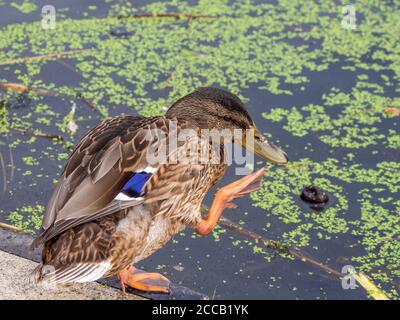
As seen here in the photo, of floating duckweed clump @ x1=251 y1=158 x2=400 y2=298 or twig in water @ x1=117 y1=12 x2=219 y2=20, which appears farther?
twig in water @ x1=117 y1=12 x2=219 y2=20

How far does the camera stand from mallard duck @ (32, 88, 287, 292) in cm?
353

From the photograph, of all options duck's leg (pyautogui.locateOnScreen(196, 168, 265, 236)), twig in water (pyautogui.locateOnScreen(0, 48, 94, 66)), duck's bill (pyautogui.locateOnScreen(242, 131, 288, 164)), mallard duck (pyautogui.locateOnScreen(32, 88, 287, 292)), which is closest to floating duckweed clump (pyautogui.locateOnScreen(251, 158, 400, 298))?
duck's leg (pyautogui.locateOnScreen(196, 168, 265, 236))

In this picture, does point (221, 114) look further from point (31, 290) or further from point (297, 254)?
point (31, 290)

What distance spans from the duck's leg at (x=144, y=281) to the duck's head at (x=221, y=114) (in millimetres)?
815

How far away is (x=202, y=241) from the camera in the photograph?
14.9 feet

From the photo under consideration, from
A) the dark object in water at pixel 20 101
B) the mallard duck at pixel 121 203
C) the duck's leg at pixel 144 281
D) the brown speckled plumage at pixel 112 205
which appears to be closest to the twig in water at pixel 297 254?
the mallard duck at pixel 121 203

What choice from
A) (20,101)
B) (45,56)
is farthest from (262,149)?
(45,56)

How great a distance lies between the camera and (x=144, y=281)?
154 inches

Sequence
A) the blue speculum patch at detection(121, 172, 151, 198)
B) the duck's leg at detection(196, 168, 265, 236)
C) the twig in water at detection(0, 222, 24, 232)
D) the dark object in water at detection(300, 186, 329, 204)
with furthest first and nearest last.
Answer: the dark object in water at detection(300, 186, 329, 204) < the twig in water at detection(0, 222, 24, 232) < the duck's leg at detection(196, 168, 265, 236) < the blue speculum patch at detection(121, 172, 151, 198)

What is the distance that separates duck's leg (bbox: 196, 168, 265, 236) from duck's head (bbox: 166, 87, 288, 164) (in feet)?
0.68

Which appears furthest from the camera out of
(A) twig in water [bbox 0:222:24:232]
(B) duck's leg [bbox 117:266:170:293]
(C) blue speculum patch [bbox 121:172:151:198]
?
(A) twig in water [bbox 0:222:24:232]

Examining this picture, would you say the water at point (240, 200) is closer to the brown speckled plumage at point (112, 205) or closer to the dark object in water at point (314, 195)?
the dark object in water at point (314, 195)

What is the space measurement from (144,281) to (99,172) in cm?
61

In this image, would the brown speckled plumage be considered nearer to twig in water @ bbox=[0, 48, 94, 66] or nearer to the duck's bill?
the duck's bill
